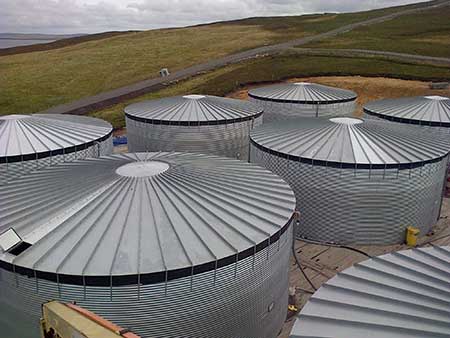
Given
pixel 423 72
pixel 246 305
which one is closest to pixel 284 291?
pixel 246 305

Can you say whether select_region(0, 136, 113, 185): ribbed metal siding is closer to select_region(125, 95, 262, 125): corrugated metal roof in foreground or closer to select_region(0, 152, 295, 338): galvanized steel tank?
select_region(0, 152, 295, 338): galvanized steel tank

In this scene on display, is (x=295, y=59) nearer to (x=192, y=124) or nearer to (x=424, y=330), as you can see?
(x=192, y=124)

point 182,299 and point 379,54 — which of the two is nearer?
point 182,299

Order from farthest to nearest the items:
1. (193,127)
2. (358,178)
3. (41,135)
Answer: (193,127) < (41,135) < (358,178)

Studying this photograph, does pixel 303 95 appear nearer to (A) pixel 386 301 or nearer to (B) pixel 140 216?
(B) pixel 140 216

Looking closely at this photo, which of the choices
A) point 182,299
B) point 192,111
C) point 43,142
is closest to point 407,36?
point 192,111

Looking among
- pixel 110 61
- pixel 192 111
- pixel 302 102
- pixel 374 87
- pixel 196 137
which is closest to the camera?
Answer: pixel 196 137

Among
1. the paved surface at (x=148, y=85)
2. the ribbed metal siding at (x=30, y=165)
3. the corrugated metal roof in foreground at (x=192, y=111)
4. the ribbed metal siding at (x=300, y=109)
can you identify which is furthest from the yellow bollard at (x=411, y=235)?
the paved surface at (x=148, y=85)
